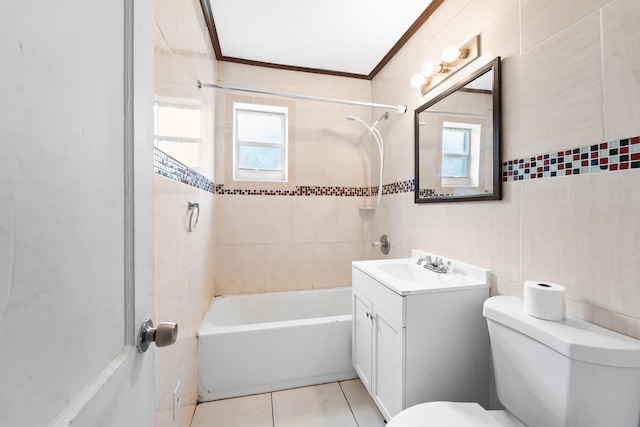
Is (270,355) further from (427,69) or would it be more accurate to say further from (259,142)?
(427,69)

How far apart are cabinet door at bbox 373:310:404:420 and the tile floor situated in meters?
0.22

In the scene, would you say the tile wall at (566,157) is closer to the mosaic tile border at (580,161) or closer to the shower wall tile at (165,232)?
the mosaic tile border at (580,161)

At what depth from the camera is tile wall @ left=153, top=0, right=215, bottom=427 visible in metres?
0.94

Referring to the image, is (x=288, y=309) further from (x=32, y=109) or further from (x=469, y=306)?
(x=32, y=109)

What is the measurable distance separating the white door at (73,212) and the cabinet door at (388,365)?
0.98 m

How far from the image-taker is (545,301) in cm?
88

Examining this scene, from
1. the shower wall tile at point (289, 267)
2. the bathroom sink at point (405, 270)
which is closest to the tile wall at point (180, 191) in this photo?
the shower wall tile at point (289, 267)

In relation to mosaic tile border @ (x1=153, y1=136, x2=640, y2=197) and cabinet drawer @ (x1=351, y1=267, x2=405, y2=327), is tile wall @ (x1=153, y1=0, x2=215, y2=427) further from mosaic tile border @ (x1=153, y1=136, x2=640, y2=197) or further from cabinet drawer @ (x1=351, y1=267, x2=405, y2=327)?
cabinet drawer @ (x1=351, y1=267, x2=405, y2=327)

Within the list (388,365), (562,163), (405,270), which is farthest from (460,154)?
(388,365)

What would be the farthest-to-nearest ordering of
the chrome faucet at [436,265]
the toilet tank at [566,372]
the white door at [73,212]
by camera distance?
the chrome faucet at [436,265]
the toilet tank at [566,372]
the white door at [73,212]

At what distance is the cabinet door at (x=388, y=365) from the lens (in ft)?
3.79

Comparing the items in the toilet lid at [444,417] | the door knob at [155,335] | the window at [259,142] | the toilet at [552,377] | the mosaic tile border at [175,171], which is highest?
the window at [259,142]

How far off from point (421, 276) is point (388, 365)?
0.52m

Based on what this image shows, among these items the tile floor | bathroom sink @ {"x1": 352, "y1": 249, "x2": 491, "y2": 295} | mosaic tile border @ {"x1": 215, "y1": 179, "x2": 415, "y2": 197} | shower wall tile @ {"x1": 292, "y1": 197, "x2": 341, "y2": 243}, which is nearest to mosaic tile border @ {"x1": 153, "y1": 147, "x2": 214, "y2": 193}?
mosaic tile border @ {"x1": 215, "y1": 179, "x2": 415, "y2": 197}
